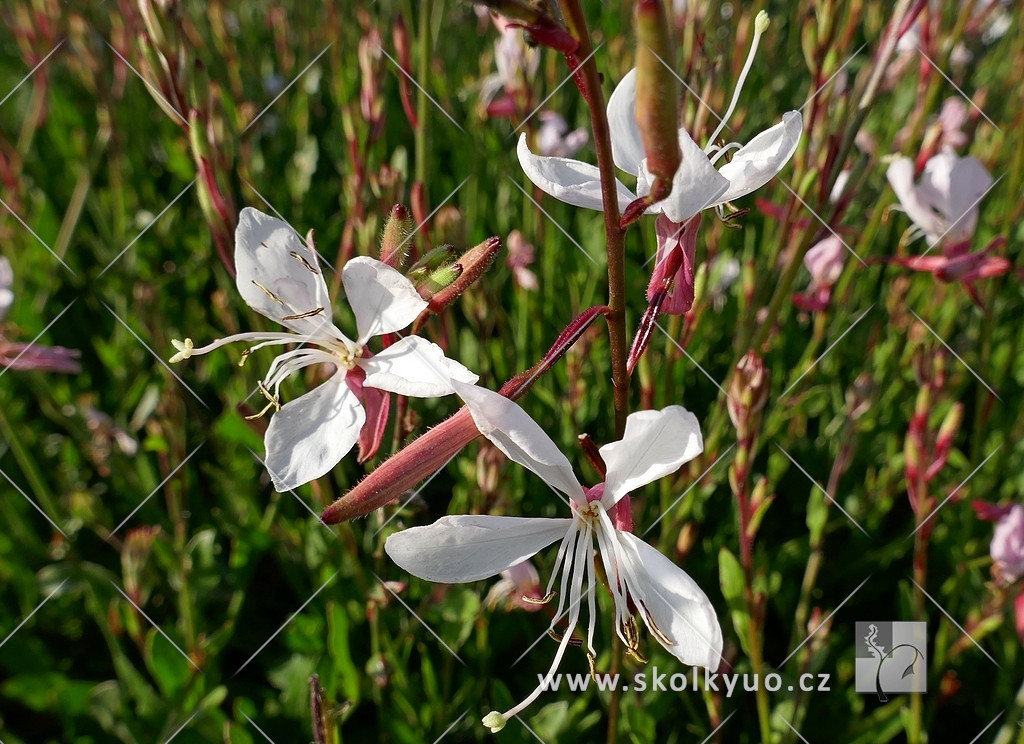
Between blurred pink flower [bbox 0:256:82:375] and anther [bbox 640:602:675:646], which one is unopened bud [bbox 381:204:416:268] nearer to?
anther [bbox 640:602:675:646]

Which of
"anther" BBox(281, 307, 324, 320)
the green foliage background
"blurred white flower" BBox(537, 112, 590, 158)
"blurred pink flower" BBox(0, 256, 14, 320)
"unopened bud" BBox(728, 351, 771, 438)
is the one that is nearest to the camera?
"anther" BBox(281, 307, 324, 320)

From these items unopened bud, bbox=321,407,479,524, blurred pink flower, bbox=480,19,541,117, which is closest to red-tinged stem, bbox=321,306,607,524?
unopened bud, bbox=321,407,479,524

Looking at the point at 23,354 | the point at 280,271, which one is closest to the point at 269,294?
the point at 280,271

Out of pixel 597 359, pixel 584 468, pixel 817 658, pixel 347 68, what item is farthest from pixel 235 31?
pixel 817 658

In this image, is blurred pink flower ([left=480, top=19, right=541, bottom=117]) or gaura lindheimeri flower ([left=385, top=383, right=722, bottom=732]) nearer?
gaura lindheimeri flower ([left=385, top=383, right=722, bottom=732])

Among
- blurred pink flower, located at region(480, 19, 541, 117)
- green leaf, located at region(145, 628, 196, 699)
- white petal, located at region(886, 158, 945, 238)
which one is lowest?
green leaf, located at region(145, 628, 196, 699)
